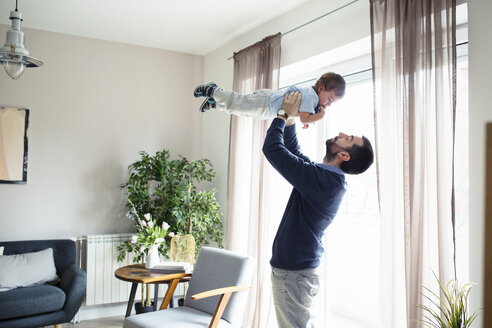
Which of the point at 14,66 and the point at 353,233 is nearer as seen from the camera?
the point at 14,66

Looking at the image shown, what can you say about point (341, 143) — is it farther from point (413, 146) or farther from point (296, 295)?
point (296, 295)

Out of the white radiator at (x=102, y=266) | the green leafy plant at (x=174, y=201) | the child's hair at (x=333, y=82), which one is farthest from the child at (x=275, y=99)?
the white radiator at (x=102, y=266)

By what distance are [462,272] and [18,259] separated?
3317 mm

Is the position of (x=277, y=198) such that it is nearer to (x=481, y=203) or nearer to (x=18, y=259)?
(x=481, y=203)

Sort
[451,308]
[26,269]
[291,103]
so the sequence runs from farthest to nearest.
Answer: [26,269], [291,103], [451,308]

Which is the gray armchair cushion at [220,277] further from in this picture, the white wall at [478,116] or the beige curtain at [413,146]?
the white wall at [478,116]

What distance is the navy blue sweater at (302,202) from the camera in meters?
1.85

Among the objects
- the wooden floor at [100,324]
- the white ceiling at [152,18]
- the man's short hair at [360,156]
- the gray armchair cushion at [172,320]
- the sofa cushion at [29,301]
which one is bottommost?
the wooden floor at [100,324]

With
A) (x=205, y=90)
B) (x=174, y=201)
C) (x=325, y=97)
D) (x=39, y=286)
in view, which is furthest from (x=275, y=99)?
(x=39, y=286)

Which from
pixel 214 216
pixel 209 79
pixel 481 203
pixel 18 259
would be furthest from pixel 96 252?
pixel 481 203

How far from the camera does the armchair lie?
2676 millimetres

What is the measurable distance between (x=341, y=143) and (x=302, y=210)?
1.16 feet

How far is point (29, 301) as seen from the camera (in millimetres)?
3248

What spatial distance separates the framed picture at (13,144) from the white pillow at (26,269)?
2.57 feet
